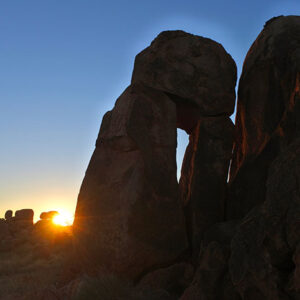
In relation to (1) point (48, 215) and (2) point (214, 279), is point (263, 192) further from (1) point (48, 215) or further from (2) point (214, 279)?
(1) point (48, 215)

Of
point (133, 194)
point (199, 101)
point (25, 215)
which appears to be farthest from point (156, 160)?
point (25, 215)

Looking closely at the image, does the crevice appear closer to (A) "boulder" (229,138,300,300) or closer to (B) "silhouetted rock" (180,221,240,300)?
(B) "silhouetted rock" (180,221,240,300)

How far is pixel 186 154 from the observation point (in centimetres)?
1022

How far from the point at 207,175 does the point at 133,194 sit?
2.13m

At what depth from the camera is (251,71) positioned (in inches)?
365

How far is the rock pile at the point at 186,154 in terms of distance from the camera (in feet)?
24.7

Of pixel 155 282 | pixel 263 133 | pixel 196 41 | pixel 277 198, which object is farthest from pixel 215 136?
pixel 277 198

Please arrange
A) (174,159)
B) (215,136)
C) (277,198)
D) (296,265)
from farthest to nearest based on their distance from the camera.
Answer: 1. (215,136)
2. (174,159)
3. (277,198)
4. (296,265)

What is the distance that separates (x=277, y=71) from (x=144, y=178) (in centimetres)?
397

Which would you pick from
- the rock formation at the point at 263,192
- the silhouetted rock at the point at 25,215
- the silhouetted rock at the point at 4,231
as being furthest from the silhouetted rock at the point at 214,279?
the silhouetted rock at the point at 25,215

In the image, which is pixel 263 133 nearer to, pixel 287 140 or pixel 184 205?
pixel 287 140

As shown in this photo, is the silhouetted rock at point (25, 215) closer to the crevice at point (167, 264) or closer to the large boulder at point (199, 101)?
the large boulder at point (199, 101)

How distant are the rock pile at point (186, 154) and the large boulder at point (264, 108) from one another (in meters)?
0.03

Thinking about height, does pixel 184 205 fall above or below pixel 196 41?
below
